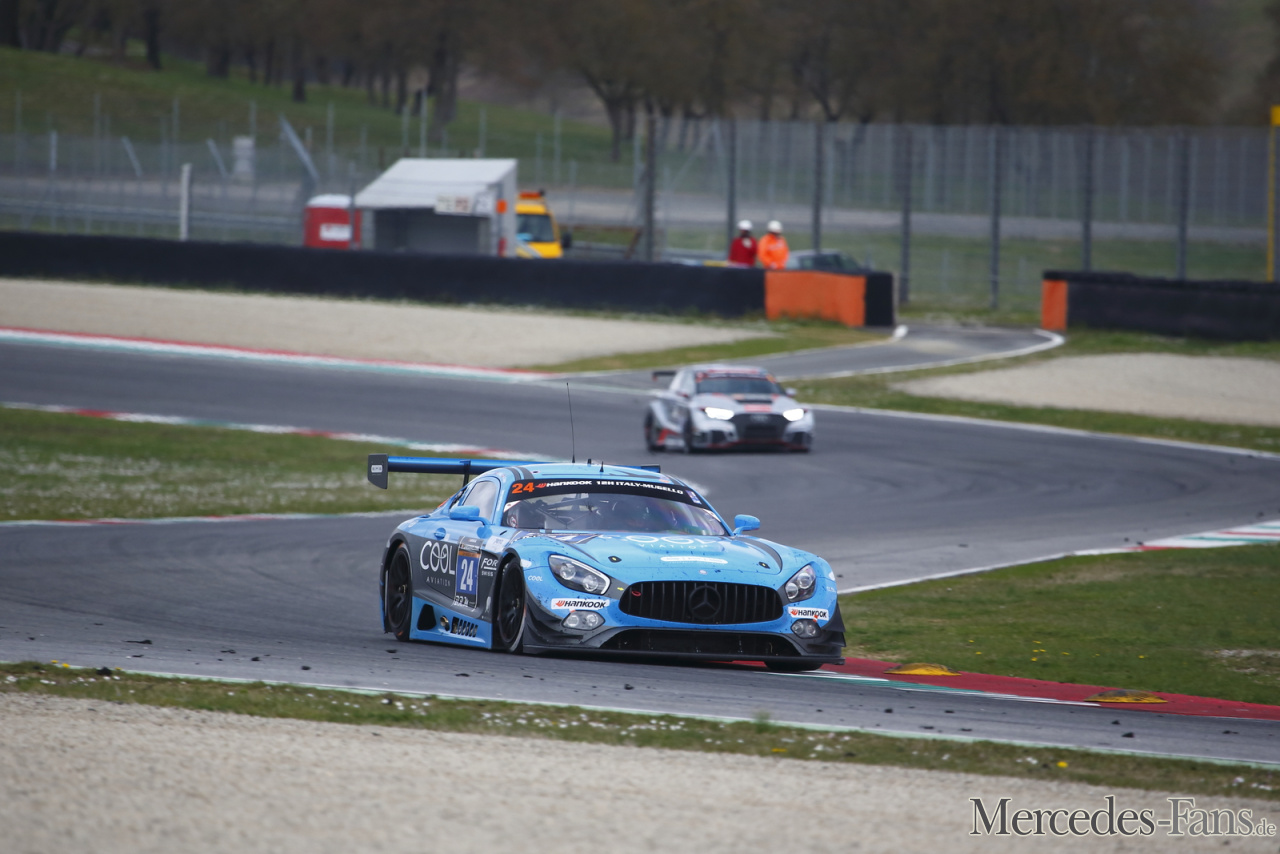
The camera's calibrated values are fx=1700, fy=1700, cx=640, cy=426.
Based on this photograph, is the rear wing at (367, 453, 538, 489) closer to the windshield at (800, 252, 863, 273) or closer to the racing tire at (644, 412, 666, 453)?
the racing tire at (644, 412, 666, 453)

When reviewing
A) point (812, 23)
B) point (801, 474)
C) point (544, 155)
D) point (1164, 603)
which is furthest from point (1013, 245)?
point (812, 23)

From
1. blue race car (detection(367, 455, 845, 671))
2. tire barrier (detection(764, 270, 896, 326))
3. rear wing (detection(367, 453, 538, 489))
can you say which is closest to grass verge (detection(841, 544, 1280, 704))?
blue race car (detection(367, 455, 845, 671))

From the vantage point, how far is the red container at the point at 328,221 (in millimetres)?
45250

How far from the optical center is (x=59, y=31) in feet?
352

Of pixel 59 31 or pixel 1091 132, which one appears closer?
pixel 1091 132

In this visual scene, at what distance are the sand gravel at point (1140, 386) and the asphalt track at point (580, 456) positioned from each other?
2.87 meters

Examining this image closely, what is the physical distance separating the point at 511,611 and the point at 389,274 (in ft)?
98.9

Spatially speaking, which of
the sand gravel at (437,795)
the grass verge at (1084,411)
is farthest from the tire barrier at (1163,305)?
the sand gravel at (437,795)

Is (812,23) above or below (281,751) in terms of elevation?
above

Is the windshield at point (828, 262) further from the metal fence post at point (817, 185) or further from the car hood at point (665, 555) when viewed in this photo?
the car hood at point (665, 555)

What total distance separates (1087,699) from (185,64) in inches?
4776

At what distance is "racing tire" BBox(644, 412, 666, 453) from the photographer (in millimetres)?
24413

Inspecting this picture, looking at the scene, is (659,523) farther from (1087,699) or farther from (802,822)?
(802,822)

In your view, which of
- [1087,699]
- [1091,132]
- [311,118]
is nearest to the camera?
[1087,699]
